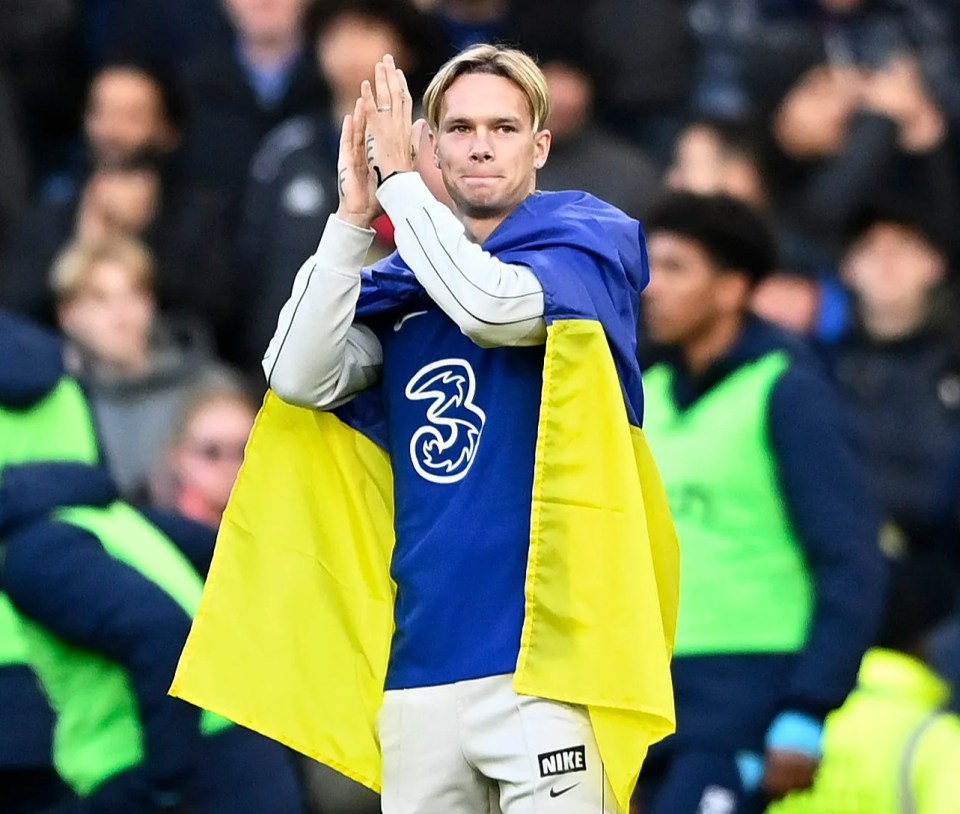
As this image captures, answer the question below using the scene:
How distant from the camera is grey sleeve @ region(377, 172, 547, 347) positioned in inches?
155

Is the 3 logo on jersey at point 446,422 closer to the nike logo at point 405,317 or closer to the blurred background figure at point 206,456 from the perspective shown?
the nike logo at point 405,317

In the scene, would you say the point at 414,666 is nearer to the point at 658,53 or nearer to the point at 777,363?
the point at 777,363

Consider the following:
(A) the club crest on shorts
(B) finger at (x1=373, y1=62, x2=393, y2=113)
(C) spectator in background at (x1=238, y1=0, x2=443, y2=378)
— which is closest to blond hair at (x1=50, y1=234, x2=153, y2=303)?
(C) spectator in background at (x1=238, y1=0, x2=443, y2=378)

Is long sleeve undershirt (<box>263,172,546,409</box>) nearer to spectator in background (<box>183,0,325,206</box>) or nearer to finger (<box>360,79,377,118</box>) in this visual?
finger (<box>360,79,377,118</box>)

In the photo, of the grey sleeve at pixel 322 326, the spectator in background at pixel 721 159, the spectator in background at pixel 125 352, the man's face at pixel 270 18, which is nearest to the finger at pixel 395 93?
the grey sleeve at pixel 322 326

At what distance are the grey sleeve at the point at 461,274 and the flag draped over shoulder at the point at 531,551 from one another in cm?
5

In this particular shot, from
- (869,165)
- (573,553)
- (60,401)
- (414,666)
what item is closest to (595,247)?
(573,553)

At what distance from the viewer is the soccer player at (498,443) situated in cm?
Result: 401

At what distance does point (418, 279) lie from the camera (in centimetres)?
407

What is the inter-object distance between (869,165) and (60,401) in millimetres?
4907

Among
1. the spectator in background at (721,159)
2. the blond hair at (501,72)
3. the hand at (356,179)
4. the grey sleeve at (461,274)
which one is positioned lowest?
the spectator in background at (721,159)

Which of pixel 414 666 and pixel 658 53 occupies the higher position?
pixel 658 53

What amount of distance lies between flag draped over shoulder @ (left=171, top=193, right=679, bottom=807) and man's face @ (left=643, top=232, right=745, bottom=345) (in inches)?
66.2

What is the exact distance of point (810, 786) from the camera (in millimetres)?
5711
